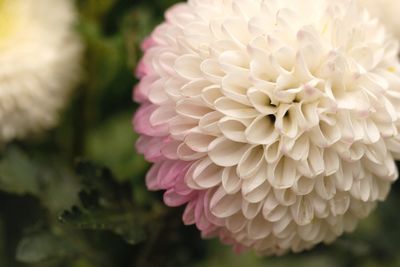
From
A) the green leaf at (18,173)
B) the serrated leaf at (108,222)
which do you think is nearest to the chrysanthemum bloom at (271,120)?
the serrated leaf at (108,222)

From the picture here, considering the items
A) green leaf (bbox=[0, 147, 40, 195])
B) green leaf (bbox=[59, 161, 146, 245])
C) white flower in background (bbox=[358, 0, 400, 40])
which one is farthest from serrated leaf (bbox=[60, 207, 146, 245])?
white flower in background (bbox=[358, 0, 400, 40])

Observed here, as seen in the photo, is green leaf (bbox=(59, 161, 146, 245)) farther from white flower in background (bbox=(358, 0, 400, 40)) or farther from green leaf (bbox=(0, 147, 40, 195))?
white flower in background (bbox=(358, 0, 400, 40))

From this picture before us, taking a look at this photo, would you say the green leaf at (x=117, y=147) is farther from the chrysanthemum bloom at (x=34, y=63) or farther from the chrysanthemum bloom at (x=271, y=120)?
the chrysanthemum bloom at (x=271, y=120)

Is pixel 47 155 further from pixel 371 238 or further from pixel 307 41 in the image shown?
pixel 371 238

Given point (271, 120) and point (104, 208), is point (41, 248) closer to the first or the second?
point (104, 208)

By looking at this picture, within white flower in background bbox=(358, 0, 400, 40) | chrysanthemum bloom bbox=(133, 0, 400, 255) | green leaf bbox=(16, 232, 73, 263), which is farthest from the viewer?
white flower in background bbox=(358, 0, 400, 40)

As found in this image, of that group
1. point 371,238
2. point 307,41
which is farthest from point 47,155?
point 371,238
